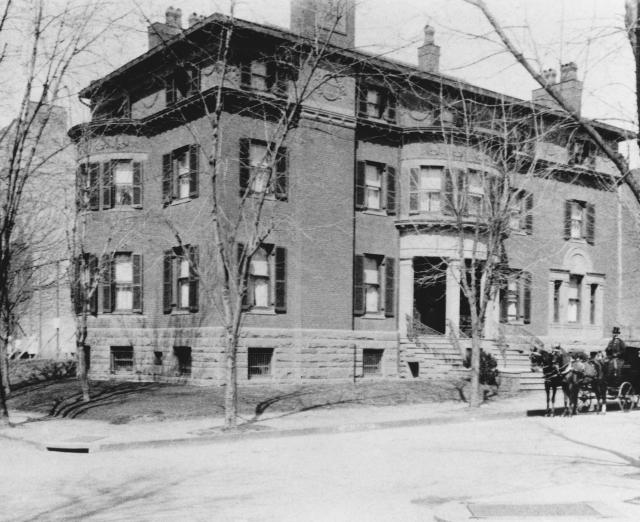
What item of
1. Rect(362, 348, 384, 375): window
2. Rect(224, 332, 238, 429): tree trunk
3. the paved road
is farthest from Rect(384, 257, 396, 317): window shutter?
Rect(224, 332, 238, 429): tree trunk

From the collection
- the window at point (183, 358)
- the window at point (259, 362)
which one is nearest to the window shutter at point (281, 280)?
the window at point (259, 362)

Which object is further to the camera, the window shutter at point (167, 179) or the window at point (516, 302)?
the window at point (516, 302)

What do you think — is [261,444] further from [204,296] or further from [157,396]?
[204,296]

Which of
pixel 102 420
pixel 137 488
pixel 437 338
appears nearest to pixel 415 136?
pixel 437 338

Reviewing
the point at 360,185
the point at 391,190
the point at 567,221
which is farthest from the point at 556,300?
the point at 360,185

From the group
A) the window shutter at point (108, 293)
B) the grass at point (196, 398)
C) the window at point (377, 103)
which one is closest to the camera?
the grass at point (196, 398)

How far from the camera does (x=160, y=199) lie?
1091 inches

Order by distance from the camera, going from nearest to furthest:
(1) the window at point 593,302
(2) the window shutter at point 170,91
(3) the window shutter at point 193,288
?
(3) the window shutter at point 193,288, (2) the window shutter at point 170,91, (1) the window at point 593,302

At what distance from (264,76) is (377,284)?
8490 millimetres

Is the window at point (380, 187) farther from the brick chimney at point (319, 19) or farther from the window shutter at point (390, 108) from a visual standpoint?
the brick chimney at point (319, 19)

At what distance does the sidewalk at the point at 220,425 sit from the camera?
14.7 m

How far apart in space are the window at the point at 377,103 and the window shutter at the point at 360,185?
82.3 inches

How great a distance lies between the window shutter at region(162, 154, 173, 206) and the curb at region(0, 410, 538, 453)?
40.1 ft

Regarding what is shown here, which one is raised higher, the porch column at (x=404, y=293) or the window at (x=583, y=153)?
the window at (x=583, y=153)
